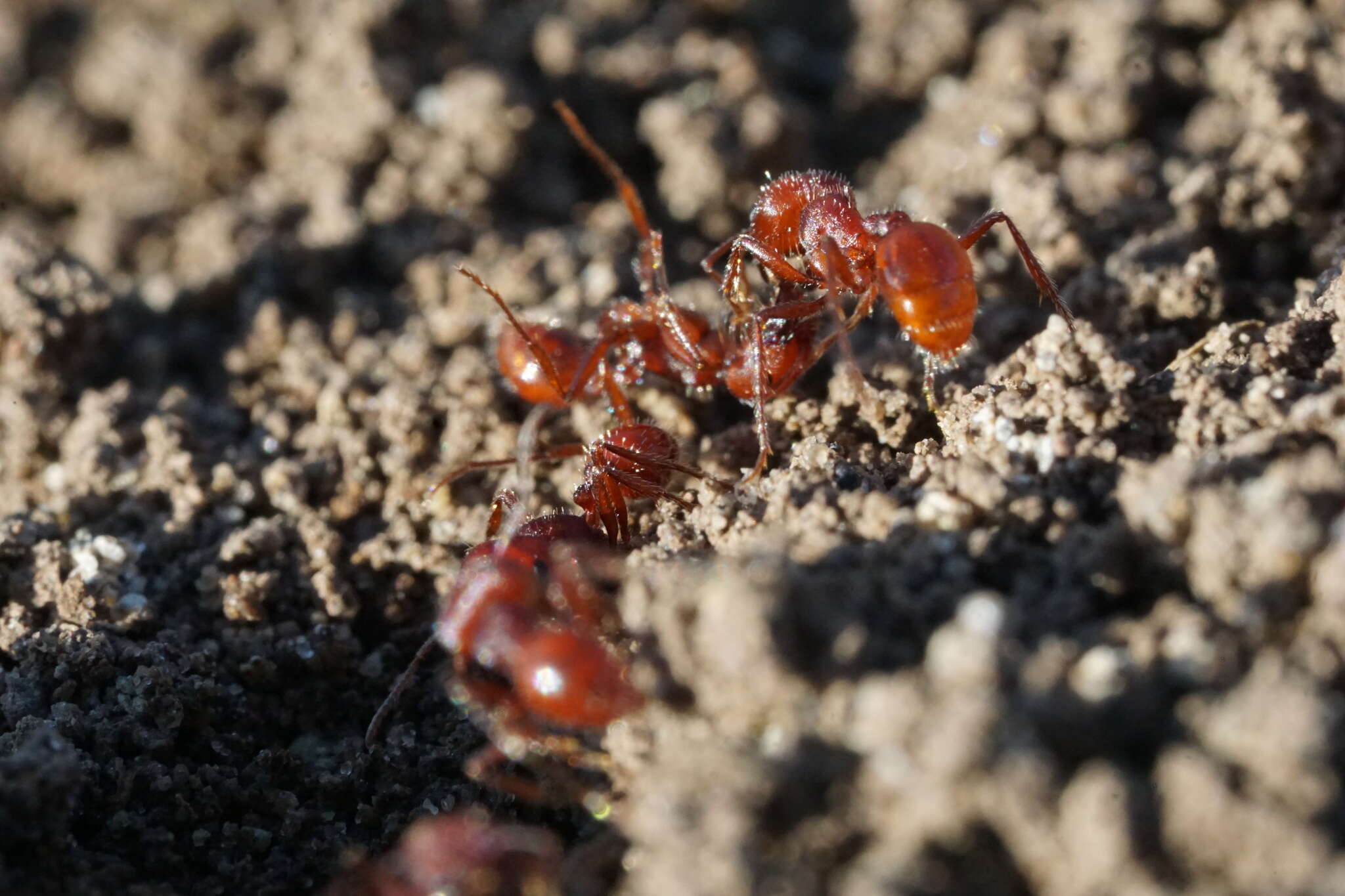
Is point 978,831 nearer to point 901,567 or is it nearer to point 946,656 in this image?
point 946,656

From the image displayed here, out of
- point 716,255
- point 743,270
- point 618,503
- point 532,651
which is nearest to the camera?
point 532,651

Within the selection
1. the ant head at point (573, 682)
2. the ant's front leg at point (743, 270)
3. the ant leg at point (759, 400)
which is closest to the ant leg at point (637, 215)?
the ant's front leg at point (743, 270)

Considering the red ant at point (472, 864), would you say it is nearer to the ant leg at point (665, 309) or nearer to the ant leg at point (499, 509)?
the ant leg at point (499, 509)

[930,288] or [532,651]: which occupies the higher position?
[930,288]

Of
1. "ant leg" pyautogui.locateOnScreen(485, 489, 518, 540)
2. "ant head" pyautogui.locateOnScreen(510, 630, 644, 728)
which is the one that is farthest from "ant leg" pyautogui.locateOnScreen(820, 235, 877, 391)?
"ant head" pyautogui.locateOnScreen(510, 630, 644, 728)

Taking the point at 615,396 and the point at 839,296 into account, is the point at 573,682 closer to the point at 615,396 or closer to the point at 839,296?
the point at 615,396

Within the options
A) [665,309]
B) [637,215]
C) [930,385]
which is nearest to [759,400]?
[930,385]

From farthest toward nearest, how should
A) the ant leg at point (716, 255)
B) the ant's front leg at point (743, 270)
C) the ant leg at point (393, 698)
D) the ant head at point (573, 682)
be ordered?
the ant leg at point (716, 255) → the ant's front leg at point (743, 270) → the ant leg at point (393, 698) → the ant head at point (573, 682)
